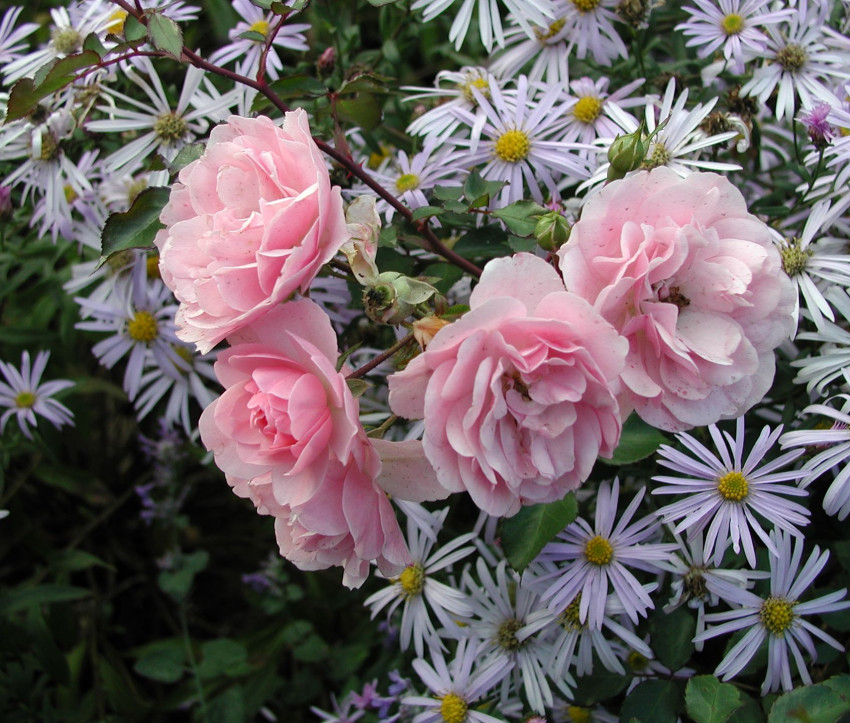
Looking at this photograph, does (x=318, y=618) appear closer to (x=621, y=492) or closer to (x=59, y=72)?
(x=621, y=492)

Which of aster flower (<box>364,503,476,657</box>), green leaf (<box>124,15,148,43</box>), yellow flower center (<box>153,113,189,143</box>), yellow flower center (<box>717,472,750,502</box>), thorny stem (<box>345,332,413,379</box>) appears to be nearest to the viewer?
thorny stem (<box>345,332,413,379</box>)

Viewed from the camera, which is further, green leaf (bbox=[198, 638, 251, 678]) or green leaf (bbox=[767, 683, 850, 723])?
green leaf (bbox=[198, 638, 251, 678])

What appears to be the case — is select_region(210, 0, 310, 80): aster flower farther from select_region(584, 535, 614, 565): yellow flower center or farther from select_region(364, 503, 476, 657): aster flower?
select_region(584, 535, 614, 565): yellow flower center

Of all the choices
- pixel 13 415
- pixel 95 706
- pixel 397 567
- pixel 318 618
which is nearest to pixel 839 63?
pixel 397 567

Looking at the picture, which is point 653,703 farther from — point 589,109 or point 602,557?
point 589,109

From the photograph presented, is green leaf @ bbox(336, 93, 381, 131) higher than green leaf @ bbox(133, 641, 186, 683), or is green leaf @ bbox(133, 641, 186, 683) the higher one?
green leaf @ bbox(336, 93, 381, 131)

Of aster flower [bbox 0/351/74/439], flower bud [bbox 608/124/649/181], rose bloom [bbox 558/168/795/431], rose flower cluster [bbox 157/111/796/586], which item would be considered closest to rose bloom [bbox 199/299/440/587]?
rose flower cluster [bbox 157/111/796/586]

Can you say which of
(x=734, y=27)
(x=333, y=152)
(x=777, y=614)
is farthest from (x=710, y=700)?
(x=734, y=27)
